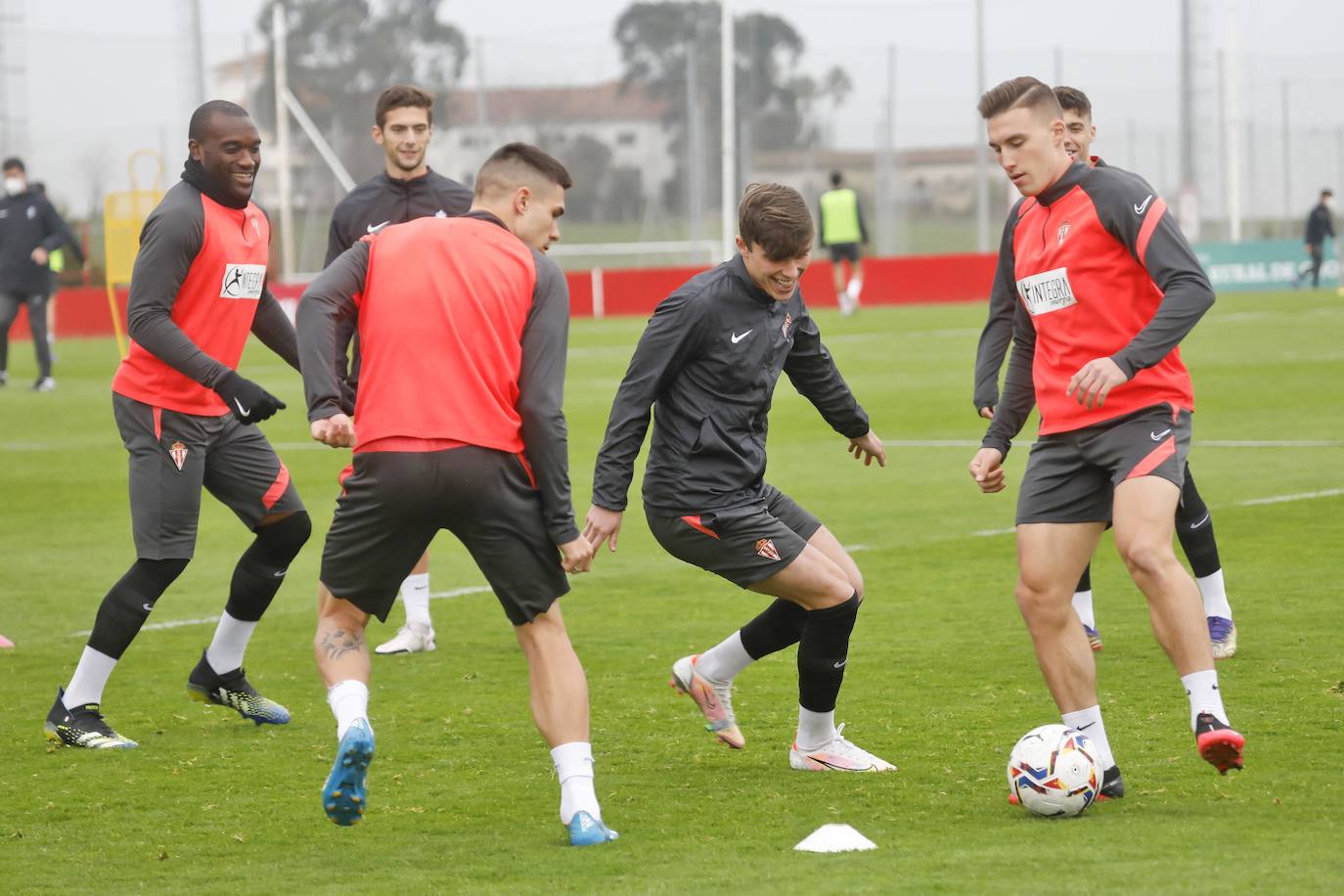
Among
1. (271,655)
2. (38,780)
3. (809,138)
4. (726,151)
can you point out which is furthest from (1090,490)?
(809,138)

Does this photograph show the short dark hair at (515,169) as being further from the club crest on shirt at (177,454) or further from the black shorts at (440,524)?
the club crest on shirt at (177,454)

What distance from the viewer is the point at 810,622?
6090mm

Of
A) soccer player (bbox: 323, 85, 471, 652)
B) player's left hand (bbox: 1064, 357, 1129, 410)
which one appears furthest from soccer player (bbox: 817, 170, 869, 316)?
player's left hand (bbox: 1064, 357, 1129, 410)

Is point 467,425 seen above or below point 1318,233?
below

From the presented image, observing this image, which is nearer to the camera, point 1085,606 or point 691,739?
point 691,739

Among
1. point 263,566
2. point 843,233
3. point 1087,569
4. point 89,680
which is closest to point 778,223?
point 1087,569

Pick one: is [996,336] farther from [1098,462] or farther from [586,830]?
[586,830]

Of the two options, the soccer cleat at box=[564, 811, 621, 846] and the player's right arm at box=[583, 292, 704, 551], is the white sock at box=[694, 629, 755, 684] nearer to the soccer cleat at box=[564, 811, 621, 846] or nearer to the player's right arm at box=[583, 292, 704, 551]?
the player's right arm at box=[583, 292, 704, 551]

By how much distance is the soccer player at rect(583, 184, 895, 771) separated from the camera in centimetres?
575

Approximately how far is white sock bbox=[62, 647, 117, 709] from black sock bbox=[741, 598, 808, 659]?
231cm

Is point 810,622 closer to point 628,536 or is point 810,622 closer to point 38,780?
point 38,780

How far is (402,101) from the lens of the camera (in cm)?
838

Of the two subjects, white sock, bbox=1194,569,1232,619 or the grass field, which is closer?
the grass field

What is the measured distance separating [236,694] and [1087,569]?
10.6 feet
